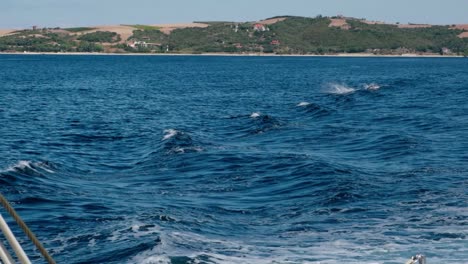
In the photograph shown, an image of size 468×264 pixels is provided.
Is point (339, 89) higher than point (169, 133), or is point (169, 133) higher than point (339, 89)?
point (169, 133)

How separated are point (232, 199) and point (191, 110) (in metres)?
47.5

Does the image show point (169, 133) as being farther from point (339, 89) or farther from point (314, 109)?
point (339, 89)

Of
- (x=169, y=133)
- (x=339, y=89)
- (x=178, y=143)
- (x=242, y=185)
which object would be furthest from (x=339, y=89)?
(x=242, y=185)

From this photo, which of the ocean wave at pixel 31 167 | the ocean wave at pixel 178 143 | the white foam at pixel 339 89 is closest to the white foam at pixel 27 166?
the ocean wave at pixel 31 167

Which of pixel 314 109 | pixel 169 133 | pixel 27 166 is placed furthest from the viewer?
pixel 314 109

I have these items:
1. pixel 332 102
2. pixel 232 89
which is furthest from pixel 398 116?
pixel 232 89

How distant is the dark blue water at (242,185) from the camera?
23.5 meters

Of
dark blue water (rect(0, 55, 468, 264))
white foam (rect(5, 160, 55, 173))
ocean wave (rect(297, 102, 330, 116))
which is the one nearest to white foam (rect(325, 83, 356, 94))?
ocean wave (rect(297, 102, 330, 116))

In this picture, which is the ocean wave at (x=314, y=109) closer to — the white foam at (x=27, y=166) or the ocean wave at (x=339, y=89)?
the ocean wave at (x=339, y=89)

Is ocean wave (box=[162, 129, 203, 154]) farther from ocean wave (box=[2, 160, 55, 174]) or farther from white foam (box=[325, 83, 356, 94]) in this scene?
white foam (box=[325, 83, 356, 94])

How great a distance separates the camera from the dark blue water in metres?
23.5

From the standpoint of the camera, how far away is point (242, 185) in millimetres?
34250

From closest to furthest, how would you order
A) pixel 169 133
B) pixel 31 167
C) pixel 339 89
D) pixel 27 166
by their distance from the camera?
1. pixel 27 166
2. pixel 31 167
3. pixel 169 133
4. pixel 339 89

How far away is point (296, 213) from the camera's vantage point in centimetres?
2852
